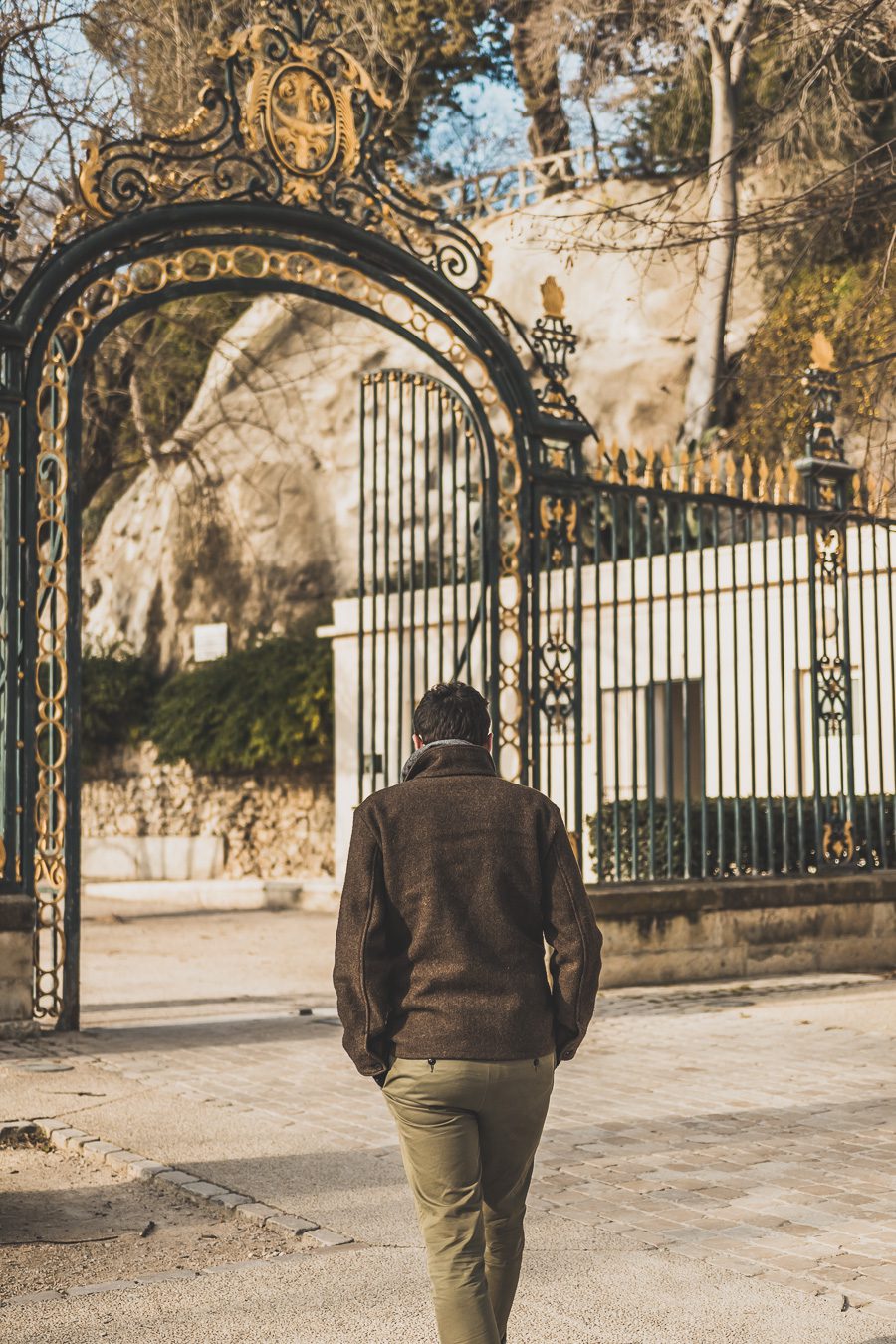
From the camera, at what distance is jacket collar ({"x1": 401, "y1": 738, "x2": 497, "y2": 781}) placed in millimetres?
3650

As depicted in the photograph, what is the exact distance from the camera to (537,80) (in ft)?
88.7

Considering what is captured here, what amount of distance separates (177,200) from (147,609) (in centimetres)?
1630

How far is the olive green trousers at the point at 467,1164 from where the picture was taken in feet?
11.2

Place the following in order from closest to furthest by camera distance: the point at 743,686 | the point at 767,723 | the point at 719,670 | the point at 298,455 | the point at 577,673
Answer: the point at 577,673
the point at 719,670
the point at 767,723
the point at 743,686
the point at 298,455

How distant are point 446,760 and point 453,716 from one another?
0.36 feet

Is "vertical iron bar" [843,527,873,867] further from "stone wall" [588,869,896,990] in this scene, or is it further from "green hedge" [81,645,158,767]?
"green hedge" [81,645,158,767]

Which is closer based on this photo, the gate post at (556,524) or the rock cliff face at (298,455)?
the gate post at (556,524)

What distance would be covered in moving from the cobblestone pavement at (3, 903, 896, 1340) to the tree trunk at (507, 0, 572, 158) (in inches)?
769

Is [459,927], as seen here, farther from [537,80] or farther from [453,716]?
[537,80]

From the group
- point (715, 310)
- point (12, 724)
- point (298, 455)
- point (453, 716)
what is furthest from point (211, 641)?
point (453, 716)

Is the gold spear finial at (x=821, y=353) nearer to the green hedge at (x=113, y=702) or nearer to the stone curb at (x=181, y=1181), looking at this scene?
the stone curb at (x=181, y=1181)

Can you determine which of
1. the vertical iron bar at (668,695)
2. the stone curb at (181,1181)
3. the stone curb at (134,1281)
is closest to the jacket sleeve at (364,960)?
the stone curb at (134,1281)

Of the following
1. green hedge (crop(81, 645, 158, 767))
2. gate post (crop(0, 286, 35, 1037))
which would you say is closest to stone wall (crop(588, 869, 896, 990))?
gate post (crop(0, 286, 35, 1037))

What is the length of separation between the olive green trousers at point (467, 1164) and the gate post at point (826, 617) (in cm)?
871
